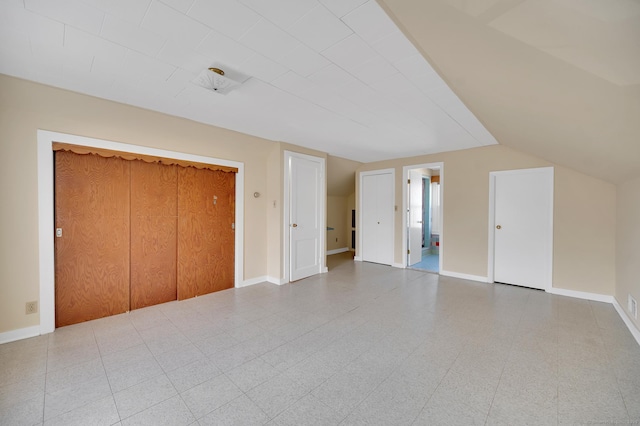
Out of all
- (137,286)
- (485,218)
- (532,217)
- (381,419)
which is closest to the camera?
(381,419)

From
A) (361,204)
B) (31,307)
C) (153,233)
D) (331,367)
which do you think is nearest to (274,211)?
(153,233)

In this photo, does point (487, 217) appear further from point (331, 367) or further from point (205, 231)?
point (205, 231)

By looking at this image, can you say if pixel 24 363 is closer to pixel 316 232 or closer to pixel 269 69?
pixel 269 69

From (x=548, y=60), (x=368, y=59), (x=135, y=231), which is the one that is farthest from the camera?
(x=135, y=231)

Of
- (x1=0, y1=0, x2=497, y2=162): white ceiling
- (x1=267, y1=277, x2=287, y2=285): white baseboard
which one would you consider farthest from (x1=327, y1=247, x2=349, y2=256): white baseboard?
(x1=0, y1=0, x2=497, y2=162): white ceiling

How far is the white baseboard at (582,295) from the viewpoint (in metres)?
3.36

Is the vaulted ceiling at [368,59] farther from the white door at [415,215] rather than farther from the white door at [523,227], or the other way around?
the white door at [415,215]

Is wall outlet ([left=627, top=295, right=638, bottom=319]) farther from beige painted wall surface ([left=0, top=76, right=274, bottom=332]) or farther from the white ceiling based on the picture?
beige painted wall surface ([left=0, top=76, right=274, bottom=332])

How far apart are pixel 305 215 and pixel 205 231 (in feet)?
5.40

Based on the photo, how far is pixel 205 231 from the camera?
368 cm

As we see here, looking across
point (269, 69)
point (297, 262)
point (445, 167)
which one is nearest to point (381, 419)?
point (269, 69)

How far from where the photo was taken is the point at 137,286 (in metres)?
3.12

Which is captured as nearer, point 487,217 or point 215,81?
point 215,81

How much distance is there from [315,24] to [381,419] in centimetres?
234
